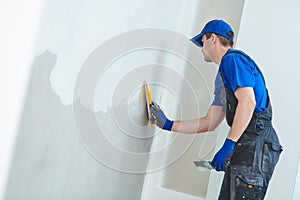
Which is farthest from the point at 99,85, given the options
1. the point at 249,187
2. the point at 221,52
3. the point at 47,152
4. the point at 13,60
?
the point at 249,187

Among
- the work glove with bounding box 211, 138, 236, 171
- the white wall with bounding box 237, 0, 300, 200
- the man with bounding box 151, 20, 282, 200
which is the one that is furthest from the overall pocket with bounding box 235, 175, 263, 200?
the white wall with bounding box 237, 0, 300, 200

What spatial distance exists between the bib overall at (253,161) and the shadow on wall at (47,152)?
0.66 meters

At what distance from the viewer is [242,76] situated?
72.6 inches

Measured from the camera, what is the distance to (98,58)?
180 cm

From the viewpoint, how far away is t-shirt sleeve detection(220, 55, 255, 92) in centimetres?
183

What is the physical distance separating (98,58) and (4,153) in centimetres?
66

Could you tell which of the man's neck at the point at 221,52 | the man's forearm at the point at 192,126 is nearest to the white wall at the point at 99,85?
the man's forearm at the point at 192,126

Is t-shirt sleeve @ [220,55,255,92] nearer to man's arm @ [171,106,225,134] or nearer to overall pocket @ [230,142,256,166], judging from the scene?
overall pocket @ [230,142,256,166]

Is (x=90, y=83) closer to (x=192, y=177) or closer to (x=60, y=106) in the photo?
(x=60, y=106)

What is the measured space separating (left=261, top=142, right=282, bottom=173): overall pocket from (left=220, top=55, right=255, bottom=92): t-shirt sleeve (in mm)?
304

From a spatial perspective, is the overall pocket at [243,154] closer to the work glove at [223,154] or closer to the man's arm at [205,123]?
the work glove at [223,154]

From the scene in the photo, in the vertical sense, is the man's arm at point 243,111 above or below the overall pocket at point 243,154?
above

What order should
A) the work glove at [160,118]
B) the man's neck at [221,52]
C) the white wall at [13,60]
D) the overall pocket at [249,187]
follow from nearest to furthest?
the white wall at [13,60] → the overall pocket at [249,187] → the man's neck at [221,52] → the work glove at [160,118]

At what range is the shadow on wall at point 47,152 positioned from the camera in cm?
140
